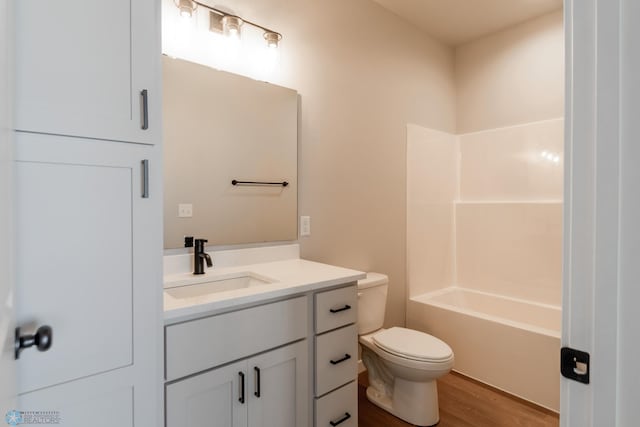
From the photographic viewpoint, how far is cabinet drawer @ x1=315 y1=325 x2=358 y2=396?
4.82 feet

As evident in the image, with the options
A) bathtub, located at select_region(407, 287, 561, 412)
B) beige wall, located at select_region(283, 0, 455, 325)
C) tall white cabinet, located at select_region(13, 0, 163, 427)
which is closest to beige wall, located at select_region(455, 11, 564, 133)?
beige wall, located at select_region(283, 0, 455, 325)

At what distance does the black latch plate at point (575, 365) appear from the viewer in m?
0.57

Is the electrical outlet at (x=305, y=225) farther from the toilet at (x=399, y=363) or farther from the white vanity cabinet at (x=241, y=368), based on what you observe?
the white vanity cabinet at (x=241, y=368)

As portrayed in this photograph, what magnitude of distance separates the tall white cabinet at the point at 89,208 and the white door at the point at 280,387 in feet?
1.18

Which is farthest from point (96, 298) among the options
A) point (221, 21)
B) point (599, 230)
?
point (221, 21)

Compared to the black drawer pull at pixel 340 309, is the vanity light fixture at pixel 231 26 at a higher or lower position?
higher

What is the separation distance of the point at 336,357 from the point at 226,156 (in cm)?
114

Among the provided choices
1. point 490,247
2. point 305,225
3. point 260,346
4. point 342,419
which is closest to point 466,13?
point 490,247

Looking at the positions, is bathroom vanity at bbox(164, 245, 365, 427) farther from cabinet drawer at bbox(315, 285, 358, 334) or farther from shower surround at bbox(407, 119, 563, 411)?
shower surround at bbox(407, 119, 563, 411)

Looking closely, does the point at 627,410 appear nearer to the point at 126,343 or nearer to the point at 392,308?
A: the point at 126,343

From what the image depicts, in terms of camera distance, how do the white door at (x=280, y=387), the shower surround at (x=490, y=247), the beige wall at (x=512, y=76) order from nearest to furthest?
the white door at (x=280, y=387), the shower surround at (x=490, y=247), the beige wall at (x=512, y=76)

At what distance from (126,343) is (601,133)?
1.19m

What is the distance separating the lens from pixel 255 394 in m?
1.27

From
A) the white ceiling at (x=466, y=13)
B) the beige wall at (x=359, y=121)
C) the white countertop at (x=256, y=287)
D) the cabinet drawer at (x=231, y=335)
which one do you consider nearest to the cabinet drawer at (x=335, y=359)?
the cabinet drawer at (x=231, y=335)
